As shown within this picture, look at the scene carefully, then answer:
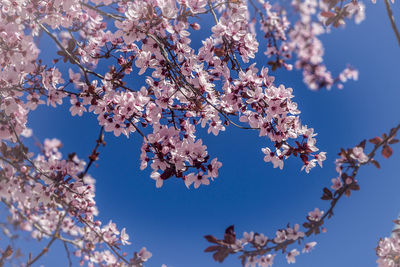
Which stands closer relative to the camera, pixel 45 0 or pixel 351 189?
pixel 351 189

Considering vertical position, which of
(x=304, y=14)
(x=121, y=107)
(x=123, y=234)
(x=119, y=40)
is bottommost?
(x=123, y=234)

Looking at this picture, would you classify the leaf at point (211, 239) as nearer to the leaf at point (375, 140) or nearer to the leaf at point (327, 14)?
the leaf at point (375, 140)

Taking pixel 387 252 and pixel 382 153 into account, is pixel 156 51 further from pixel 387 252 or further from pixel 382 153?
pixel 387 252

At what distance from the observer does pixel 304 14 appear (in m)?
5.60

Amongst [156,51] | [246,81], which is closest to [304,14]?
[246,81]

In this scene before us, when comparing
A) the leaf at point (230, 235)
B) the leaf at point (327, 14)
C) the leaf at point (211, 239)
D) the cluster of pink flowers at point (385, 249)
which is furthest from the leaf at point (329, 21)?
the cluster of pink flowers at point (385, 249)

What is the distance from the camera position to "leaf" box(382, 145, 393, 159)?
2.19 meters

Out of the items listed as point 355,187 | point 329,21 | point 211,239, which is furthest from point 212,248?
point 329,21

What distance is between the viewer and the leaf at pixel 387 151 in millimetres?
2193

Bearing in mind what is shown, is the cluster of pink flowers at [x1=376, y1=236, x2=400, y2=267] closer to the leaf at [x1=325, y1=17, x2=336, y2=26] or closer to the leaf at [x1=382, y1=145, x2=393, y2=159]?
the leaf at [x1=382, y1=145, x2=393, y2=159]

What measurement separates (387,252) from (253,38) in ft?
10.4

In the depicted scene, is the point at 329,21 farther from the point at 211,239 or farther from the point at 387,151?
the point at 211,239

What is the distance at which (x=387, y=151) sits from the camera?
2209mm

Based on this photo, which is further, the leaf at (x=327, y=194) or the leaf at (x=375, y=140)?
the leaf at (x=327, y=194)
